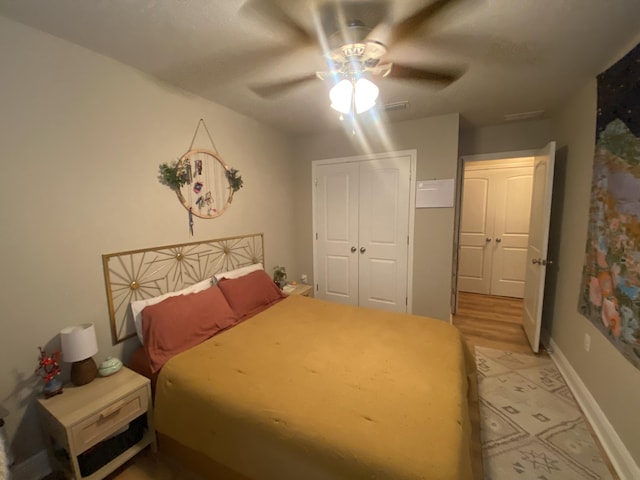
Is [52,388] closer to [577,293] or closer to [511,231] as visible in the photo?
[577,293]

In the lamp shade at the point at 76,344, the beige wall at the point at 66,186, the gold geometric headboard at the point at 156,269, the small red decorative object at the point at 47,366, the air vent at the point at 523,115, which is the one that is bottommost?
the small red decorative object at the point at 47,366

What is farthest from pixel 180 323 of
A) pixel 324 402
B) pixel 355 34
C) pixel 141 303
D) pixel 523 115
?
pixel 523 115

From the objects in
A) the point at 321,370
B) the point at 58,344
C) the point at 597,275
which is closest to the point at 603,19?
the point at 597,275

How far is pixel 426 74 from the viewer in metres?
1.69

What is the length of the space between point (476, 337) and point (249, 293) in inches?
106

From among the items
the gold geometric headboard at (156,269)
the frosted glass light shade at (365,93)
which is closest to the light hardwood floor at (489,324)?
the frosted glass light shade at (365,93)

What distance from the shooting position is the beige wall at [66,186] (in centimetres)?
145

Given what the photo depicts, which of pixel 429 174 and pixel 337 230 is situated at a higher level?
pixel 429 174

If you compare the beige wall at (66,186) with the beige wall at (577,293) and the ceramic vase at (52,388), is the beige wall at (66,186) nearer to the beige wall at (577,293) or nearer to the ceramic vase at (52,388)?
the ceramic vase at (52,388)

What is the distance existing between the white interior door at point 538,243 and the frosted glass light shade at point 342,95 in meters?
2.20

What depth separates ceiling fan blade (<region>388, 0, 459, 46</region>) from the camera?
1200mm

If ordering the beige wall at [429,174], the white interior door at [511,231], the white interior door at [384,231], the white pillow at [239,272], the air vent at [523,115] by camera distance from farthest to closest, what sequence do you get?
1. the white interior door at [511,231]
2. the white interior door at [384,231]
3. the beige wall at [429,174]
4. the air vent at [523,115]
5. the white pillow at [239,272]

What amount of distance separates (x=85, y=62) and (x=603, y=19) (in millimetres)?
2981

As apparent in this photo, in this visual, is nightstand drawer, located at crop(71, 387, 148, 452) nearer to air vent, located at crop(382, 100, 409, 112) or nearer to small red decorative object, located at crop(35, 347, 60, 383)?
small red decorative object, located at crop(35, 347, 60, 383)
